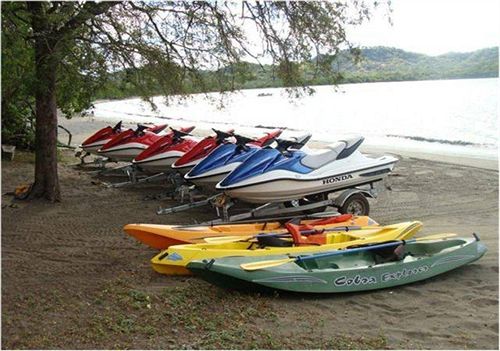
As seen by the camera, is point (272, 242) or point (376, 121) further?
point (376, 121)

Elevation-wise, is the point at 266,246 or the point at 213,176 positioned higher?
the point at 213,176

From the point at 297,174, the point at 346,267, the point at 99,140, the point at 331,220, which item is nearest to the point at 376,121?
the point at 99,140

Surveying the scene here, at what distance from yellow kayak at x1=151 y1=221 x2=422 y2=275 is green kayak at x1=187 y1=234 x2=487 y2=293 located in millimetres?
195

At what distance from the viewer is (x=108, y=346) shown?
4176mm

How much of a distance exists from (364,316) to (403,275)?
37.5 inches

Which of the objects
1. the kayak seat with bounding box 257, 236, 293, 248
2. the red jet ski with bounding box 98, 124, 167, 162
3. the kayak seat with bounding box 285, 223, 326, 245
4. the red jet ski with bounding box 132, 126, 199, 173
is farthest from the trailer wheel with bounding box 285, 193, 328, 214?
the red jet ski with bounding box 98, 124, 167, 162

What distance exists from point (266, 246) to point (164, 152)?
5351 millimetres

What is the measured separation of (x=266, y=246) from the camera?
621 centimetres

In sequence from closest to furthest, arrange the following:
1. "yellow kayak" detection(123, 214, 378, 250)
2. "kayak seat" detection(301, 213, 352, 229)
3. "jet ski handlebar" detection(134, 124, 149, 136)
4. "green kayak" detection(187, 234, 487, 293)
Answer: "green kayak" detection(187, 234, 487, 293) → "yellow kayak" detection(123, 214, 378, 250) → "kayak seat" detection(301, 213, 352, 229) → "jet ski handlebar" detection(134, 124, 149, 136)

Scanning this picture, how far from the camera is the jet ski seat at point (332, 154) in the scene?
8.18 meters

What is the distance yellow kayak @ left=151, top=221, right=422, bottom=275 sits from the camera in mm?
5809

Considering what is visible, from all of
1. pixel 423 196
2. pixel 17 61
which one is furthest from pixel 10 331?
pixel 423 196

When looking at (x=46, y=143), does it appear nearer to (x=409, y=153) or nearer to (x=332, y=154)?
(x=332, y=154)

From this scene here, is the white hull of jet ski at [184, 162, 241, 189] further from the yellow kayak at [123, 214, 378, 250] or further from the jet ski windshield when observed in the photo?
the yellow kayak at [123, 214, 378, 250]
